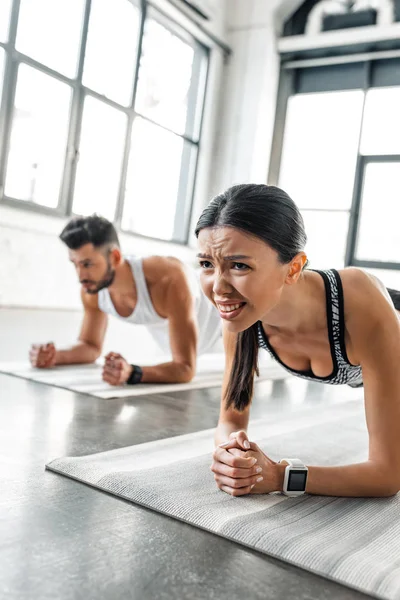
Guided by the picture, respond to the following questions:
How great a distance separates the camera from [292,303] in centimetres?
Answer: 145

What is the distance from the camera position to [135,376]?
2758 millimetres

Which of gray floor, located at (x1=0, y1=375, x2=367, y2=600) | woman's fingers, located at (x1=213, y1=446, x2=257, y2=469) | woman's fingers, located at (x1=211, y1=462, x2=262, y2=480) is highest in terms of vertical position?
woman's fingers, located at (x1=213, y1=446, x2=257, y2=469)

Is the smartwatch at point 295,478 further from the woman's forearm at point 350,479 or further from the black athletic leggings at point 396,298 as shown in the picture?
the black athletic leggings at point 396,298

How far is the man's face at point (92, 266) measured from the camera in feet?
9.13

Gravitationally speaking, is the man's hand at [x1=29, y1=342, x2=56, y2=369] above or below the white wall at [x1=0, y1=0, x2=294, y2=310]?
below

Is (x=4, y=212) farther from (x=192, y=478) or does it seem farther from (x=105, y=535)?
(x=105, y=535)

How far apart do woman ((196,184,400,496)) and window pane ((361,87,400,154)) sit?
5034 millimetres

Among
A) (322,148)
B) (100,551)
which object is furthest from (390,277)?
(100,551)

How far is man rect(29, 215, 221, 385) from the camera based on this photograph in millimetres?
2770

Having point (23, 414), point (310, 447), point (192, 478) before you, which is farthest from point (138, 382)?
point (192, 478)

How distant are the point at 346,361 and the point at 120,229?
13.6 feet

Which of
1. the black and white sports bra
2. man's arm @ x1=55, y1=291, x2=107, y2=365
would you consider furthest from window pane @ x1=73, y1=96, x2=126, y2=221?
the black and white sports bra

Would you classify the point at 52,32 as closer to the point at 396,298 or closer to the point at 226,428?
the point at 396,298

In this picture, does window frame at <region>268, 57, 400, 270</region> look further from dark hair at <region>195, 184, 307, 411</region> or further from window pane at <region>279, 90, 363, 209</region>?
dark hair at <region>195, 184, 307, 411</region>
